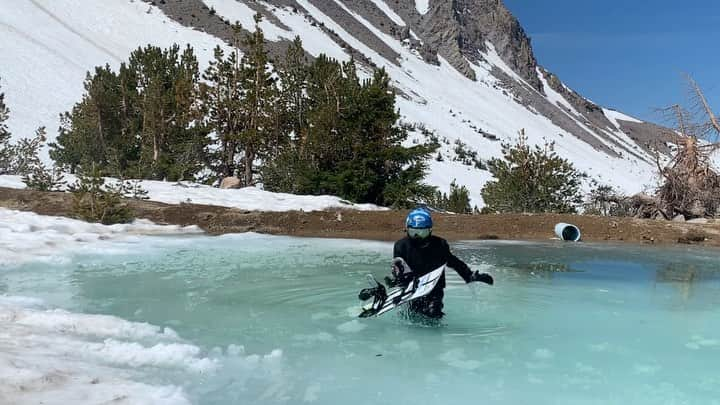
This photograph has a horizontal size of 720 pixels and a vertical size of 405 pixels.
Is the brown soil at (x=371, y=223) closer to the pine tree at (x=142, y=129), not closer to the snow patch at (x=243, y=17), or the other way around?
the pine tree at (x=142, y=129)

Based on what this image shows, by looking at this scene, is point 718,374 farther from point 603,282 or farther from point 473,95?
point 473,95

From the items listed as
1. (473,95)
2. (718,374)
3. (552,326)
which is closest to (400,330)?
(552,326)

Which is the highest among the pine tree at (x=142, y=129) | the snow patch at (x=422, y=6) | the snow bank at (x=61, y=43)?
the snow patch at (x=422, y=6)

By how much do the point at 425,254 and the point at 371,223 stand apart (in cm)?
911

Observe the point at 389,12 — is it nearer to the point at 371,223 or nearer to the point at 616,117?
the point at 616,117

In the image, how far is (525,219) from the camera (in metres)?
15.0

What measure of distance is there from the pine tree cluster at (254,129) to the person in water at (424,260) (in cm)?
1255

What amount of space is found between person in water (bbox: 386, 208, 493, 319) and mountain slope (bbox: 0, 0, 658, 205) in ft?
51.1

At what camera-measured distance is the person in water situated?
5.54 meters

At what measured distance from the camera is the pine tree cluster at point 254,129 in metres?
19.0

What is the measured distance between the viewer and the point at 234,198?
1681 cm

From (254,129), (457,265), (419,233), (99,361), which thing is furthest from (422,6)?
(99,361)

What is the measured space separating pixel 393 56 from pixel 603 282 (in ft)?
273

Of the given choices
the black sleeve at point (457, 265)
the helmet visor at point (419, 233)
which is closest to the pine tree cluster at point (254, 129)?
the black sleeve at point (457, 265)
